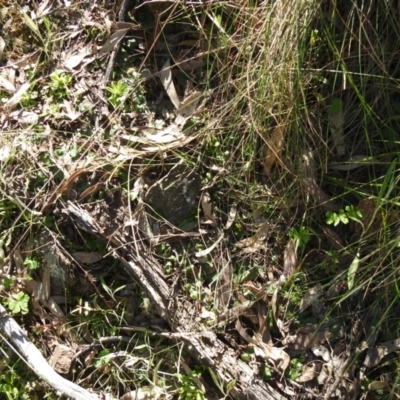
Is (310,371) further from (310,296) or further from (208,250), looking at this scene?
(208,250)

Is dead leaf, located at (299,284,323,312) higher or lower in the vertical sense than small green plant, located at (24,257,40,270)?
lower

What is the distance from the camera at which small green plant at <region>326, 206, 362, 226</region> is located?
9.65ft

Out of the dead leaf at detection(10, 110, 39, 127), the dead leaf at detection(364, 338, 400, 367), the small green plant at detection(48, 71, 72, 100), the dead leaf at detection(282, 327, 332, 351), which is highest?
the small green plant at detection(48, 71, 72, 100)

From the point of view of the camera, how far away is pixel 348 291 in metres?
2.92

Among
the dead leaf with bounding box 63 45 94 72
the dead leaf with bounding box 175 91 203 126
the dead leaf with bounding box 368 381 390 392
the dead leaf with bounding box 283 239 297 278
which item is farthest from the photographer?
the dead leaf with bounding box 63 45 94 72

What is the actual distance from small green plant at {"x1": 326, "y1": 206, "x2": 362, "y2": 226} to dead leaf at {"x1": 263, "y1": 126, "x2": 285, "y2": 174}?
1.13 ft

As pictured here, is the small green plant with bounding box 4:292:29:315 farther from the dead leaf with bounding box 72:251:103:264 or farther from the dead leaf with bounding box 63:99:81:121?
the dead leaf with bounding box 63:99:81:121

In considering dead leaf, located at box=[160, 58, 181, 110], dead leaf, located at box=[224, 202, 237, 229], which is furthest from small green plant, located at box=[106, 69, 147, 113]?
dead leaf, located at box=[224, 202, 237, 229]

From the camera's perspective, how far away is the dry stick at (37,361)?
9.59 ft

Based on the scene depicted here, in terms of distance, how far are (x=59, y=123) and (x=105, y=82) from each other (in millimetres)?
290

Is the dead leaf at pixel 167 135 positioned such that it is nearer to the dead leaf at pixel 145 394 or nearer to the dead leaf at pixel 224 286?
the dead leaf at pixel 224 286

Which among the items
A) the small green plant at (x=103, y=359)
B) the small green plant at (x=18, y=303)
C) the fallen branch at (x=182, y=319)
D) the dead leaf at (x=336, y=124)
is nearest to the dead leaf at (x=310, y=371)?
the fallen branch at (x=182, y=319)

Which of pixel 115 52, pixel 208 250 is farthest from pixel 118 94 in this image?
pixel 208 250

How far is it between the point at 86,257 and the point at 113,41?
3.34 feet
